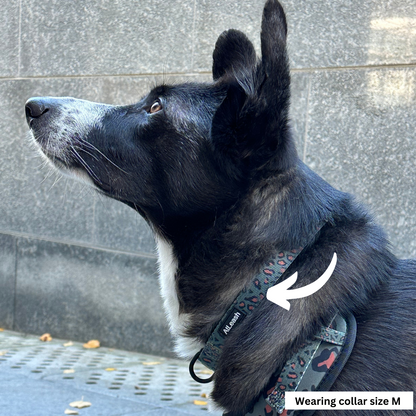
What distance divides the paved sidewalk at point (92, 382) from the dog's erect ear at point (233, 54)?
2460 millimetres

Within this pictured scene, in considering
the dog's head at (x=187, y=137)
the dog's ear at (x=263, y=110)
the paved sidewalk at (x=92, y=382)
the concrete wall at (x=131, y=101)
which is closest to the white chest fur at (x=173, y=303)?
the dog's head at (x=187, y=137)

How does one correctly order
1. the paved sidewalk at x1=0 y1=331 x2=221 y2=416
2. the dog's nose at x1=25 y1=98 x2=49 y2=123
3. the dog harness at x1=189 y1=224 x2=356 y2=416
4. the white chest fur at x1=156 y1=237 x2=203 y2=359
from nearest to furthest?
1. the dog harness at x1=189 y1=224 x2=356 y2=416
2. the white chest fur at x1=156 y1=237 x2=203 y2=359
3. the dog's nose at x1=25 y1=98 x2=49 y2=123
4. the paved sidewalk at x1=0 y1=331 x2=221 y2=416

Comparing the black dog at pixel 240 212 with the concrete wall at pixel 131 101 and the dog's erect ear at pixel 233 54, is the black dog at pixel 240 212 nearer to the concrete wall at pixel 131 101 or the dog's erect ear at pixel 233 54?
the dog's erect ear at pixel 233 54

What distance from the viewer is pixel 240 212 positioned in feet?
A: 8.20

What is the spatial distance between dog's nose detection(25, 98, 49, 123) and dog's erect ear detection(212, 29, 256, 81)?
84cm

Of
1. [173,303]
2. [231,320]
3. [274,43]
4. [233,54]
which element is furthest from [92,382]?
[274,43]

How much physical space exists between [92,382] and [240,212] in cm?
278

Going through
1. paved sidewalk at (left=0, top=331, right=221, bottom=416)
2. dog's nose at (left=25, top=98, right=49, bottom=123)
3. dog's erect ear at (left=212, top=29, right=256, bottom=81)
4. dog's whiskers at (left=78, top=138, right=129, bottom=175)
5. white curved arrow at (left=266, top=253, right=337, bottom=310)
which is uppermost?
dog's erect ear at (left=212, top=29, right=256, bottom=81)

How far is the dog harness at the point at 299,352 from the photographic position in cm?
211

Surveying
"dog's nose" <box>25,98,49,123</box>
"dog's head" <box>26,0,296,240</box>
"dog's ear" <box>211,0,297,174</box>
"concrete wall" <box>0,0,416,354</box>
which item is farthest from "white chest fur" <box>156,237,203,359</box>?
"concrete wall" <box>0,0,416,354</box>

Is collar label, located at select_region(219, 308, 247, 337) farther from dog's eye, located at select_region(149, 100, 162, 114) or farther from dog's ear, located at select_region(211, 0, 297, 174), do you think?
dog's eye, located at select_region(149, 100, 162, 114)

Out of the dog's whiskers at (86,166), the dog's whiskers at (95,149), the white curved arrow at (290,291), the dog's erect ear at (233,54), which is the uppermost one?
the dog's erect ear at (233,54)

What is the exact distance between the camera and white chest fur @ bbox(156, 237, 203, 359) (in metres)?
2.59

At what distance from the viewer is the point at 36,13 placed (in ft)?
20.3
